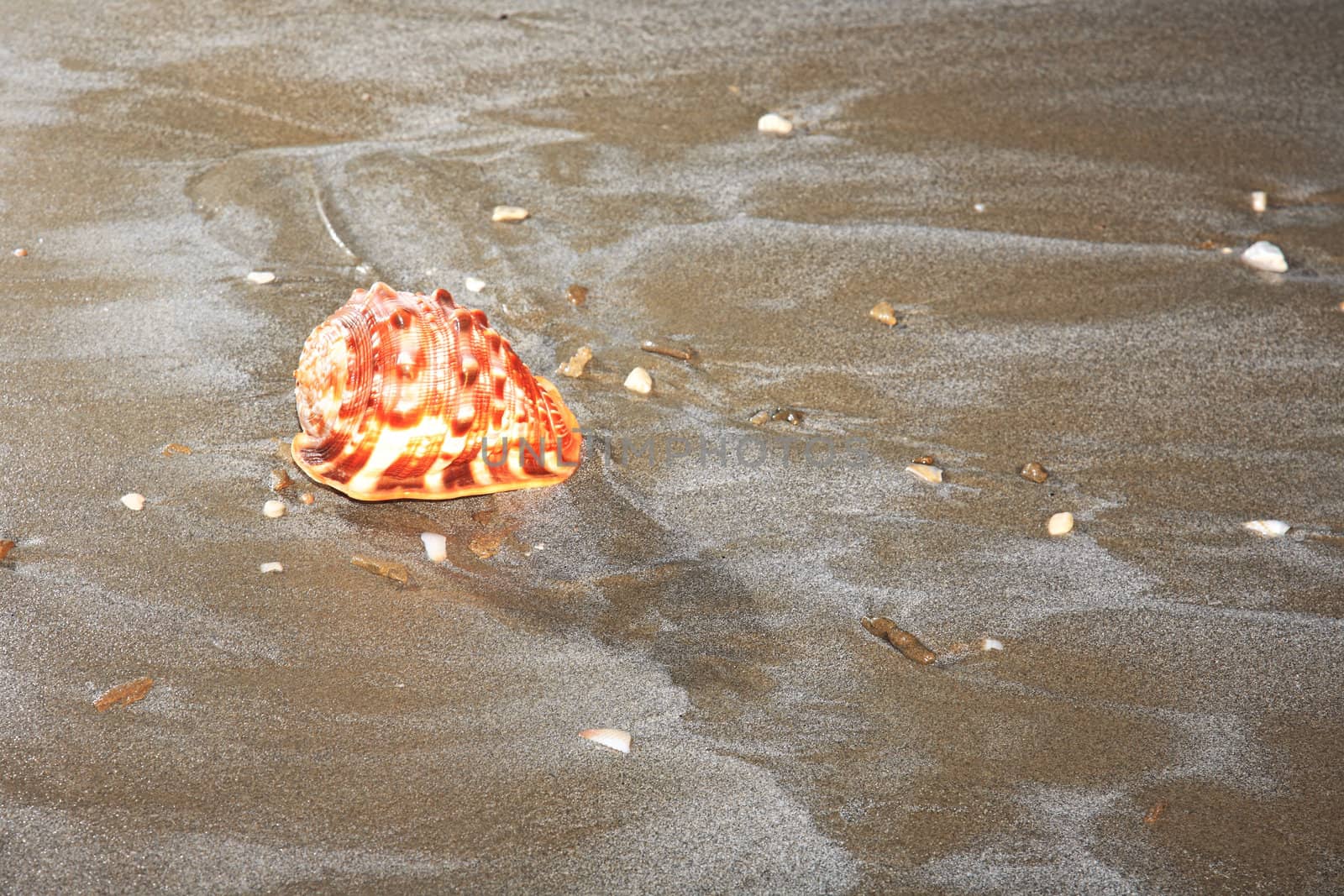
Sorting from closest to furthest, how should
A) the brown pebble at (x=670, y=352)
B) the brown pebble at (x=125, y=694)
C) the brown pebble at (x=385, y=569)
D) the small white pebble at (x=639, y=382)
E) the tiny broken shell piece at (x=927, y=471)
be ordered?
the brown pebble at (x=125, y=694)
the brown pebble at (x=385, y=569)
the tiny broken shell piece at (x=927, y=471)
the small white pebble at (x=639, y=382)
the brown pebble at (x=670, y=352)

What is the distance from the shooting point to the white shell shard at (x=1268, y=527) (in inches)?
118

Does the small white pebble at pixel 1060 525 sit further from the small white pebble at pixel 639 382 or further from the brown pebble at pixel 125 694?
the brown pebble at pixel 125 694

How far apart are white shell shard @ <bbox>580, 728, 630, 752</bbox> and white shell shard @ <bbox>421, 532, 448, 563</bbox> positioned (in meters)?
0.66

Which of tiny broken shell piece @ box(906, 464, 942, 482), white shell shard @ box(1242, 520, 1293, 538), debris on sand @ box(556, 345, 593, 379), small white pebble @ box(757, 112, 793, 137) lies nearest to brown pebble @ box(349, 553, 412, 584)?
debris on sand @ box(556, 345, 593, 379)

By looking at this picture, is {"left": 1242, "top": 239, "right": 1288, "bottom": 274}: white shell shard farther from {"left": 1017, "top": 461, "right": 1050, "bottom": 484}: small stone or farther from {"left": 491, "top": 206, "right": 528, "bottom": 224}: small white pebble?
{"left": 491, "top": 206, "right": 528, "bottom": 224}: small white pebble

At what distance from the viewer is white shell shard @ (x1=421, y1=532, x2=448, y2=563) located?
2.78 m

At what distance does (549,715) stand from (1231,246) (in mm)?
3150

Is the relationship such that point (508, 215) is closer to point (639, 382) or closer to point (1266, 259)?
point (639, 382)

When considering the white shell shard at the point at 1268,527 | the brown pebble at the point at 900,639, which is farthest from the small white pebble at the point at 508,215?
the white shell shard at the point at 1268,527

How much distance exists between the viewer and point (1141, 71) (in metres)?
5.02

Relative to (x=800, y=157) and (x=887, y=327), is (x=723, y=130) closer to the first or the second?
(x=800, y=157)

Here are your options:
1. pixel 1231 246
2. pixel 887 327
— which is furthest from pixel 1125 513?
pixel 1231 246

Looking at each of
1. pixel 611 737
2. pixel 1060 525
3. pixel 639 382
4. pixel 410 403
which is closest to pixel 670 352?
pixel 639 382

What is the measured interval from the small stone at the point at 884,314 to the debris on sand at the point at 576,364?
0.97 meters
